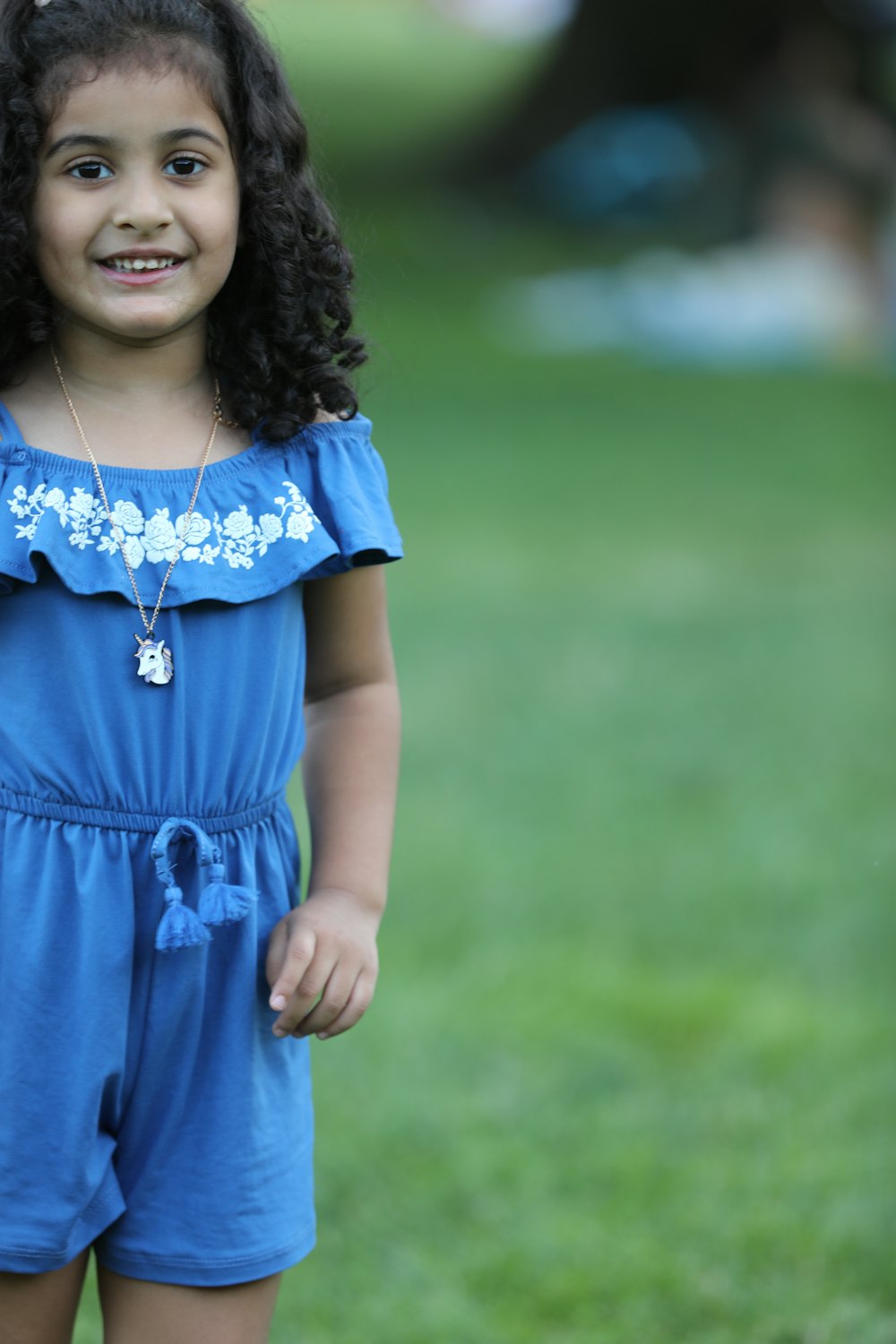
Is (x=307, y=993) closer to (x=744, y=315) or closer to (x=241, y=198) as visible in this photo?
(x=241, y=198)

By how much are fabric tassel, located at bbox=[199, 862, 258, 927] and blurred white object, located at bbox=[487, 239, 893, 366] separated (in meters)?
11.3

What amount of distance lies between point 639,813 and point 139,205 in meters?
3.43

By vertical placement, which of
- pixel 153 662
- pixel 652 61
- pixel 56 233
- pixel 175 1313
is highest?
pixel 652 61

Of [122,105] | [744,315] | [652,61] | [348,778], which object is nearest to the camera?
[122,105]

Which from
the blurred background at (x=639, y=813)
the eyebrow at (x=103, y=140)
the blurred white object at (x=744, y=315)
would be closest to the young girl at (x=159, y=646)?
the eyebrow at (x=103, y=140)

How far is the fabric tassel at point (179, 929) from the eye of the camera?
166cm

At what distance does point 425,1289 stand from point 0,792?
1.38 metres

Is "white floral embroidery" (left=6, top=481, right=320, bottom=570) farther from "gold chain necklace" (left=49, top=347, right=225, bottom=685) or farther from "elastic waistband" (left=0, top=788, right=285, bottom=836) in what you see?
"elastic waistband" (left=0, top=788, right=285, bottom=836)

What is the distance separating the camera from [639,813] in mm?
4887

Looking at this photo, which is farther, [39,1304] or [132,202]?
[39,1304]

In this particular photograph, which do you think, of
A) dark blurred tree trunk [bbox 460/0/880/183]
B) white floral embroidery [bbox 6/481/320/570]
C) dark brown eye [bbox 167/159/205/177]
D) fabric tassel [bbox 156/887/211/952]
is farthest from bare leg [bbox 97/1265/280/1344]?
dark blurred tree trunk [bbox 460/0/880/183]

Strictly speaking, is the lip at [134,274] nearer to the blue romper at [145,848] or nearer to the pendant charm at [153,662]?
the blue romper at [145,848]

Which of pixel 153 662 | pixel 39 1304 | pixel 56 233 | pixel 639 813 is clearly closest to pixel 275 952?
pixel 153 662

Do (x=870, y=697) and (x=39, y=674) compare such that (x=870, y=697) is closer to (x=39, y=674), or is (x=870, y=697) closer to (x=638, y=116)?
(x=39, y=674)
